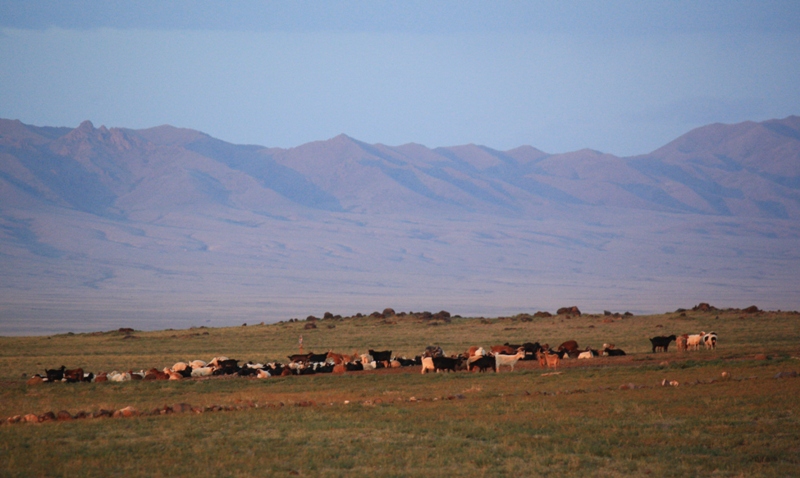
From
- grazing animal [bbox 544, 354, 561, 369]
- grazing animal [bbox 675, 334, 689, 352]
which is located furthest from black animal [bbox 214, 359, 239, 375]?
grazing animal [bbox 675, 334, 689, 352]

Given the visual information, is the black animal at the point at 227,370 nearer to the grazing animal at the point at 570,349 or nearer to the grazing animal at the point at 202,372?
the grazing animal at the point at 202,372

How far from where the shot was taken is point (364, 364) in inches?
972

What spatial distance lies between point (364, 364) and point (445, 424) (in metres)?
10.6

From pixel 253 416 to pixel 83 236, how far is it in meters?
158

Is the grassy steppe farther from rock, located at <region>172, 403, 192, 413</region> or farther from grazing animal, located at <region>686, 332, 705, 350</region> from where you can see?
grazing animal, located at <region>686, 332, 705, 350</region>

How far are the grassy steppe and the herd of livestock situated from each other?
2.41ft

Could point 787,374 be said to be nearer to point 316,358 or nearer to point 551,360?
point 551,360

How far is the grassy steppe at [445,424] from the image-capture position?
449 inches

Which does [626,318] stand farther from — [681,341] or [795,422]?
[795,422]

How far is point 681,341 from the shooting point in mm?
25734

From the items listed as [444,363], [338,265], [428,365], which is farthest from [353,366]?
[338,265]

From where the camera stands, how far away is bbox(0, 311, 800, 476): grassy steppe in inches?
449

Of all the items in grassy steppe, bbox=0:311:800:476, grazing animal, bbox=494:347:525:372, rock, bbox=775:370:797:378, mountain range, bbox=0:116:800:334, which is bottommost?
grassy steppe, bbox=0:311:800:476

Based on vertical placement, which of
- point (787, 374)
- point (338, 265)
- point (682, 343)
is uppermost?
point (338, 265)
